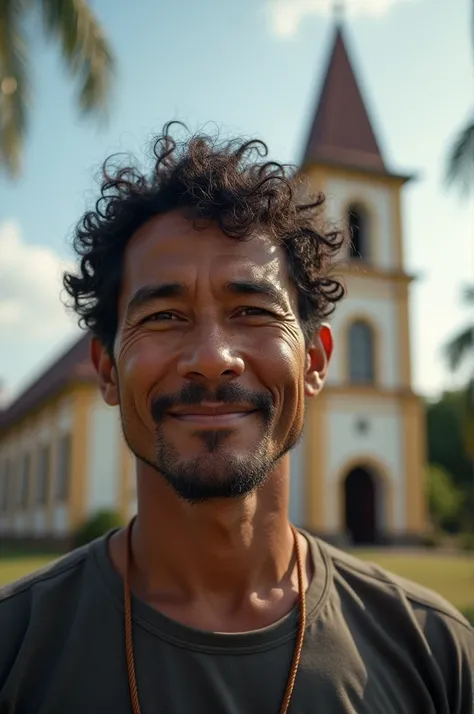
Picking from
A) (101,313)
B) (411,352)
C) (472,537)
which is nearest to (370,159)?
(411,352)

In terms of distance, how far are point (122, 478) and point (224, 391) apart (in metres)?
18.9

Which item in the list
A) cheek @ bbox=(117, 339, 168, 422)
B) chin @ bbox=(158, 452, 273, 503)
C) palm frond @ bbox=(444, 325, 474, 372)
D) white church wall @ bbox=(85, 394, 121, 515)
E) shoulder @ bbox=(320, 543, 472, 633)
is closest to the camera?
chin @ bbox=(158, 452, 273, 503)

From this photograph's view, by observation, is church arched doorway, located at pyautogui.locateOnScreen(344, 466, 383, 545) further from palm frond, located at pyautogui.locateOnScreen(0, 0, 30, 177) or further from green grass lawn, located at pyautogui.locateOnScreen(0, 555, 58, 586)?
palm frond, located at pyautogui.locateOnScreen(0, 0, 30, 177)

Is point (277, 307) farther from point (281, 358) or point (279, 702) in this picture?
point (279, 702)

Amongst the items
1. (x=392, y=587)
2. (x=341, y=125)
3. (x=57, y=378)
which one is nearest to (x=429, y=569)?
(x=392, y=587)

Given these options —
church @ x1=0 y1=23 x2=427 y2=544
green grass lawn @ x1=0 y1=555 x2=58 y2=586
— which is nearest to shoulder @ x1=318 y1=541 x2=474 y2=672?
green grass lawn @ x1=0 y1=555 x2=58 y2=586

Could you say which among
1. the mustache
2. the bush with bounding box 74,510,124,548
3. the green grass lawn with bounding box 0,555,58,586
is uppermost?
the mustache

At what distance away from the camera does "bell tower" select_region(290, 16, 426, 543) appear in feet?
72.2

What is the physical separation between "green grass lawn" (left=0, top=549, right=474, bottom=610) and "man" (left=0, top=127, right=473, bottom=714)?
7.18 metres

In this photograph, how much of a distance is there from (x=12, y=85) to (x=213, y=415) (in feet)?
32.9

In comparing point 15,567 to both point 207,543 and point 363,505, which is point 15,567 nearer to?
point 363,505

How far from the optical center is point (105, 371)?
2248 mm

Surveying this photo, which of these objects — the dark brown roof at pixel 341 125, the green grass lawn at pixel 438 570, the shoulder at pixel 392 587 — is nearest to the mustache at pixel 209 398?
the shoulder at pixel 392 587

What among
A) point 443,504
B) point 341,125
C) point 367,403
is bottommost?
point 443,504
